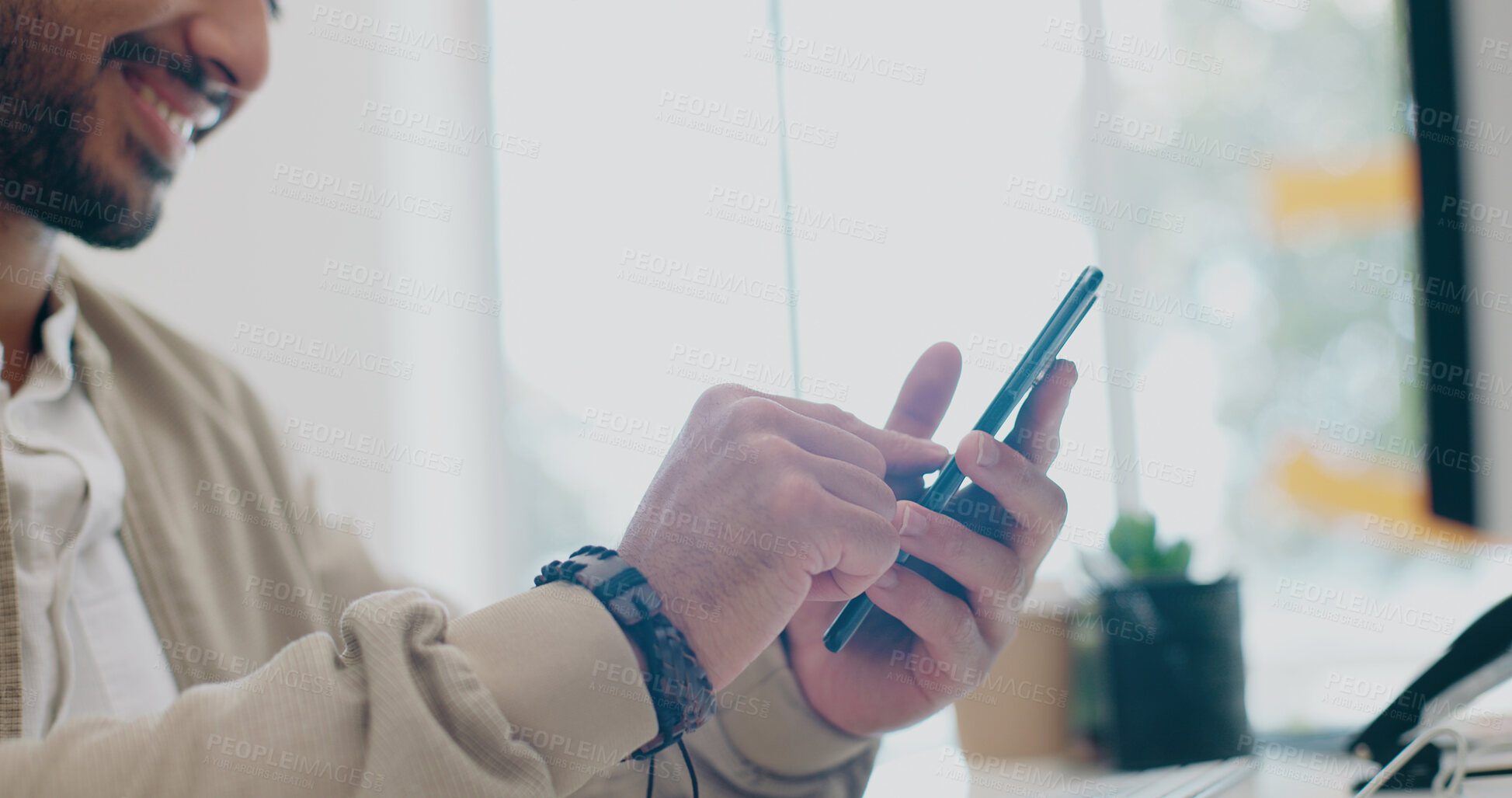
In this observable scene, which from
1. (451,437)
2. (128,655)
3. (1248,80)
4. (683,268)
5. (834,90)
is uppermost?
(1248,80)

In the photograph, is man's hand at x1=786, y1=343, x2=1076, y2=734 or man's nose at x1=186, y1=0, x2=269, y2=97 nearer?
man's hand at x1=786, y1=343, x2=1076, y2=734

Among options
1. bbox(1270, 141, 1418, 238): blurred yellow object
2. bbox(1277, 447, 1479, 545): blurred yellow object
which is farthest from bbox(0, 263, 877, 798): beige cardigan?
bbox(1270, 141, 1418, 238): blurred yellow object

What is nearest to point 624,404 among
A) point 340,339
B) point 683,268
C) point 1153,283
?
point 683,268

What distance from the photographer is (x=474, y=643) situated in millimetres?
369

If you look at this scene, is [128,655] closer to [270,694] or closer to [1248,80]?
[270,694]

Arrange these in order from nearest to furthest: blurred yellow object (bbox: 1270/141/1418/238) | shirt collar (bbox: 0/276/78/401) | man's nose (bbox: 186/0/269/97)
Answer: shirt collar (bbox: 0/276/78/401) → man's nose (bbox: 186/0/269/97) → blurred yellow object (bbox: 1270/141/1418/238)

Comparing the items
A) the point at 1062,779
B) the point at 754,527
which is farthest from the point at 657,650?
the point at 1062,779

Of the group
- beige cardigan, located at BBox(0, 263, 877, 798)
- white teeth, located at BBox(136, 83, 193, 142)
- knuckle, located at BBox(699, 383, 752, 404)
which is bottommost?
beige cardigan, located at BBox(0, 263, 877, 798)

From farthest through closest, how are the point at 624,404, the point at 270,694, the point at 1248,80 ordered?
the point at 624,404
the point at 1248,80
the point at 270,694

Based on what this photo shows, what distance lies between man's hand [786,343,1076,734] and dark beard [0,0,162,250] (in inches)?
29.2

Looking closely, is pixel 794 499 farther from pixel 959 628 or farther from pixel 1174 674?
pixel 1174 674

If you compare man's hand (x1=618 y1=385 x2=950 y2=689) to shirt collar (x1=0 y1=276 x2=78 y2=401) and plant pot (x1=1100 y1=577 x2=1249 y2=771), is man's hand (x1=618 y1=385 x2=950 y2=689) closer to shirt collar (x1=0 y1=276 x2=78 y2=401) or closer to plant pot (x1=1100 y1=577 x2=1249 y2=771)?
plant pot (x1=1100 y1=577 x2=1249 y2=771)

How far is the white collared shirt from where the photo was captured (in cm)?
59

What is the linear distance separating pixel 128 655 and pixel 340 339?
1.13m
